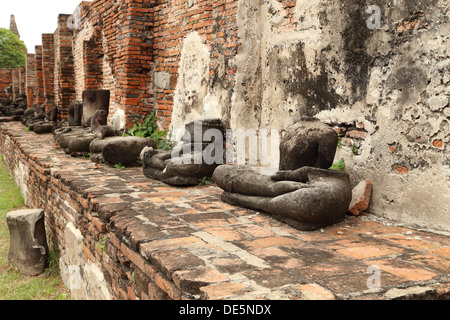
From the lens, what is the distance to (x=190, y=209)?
3340 mm

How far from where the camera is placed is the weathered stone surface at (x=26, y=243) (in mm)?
4836

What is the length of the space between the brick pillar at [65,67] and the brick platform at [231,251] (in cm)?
816

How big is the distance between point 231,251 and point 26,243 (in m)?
3.52

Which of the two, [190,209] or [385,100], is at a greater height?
[385,100]

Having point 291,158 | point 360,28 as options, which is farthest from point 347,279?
point 360,28

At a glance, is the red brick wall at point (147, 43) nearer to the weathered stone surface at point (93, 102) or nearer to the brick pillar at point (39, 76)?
the weathered stone surface at point (93, 102)

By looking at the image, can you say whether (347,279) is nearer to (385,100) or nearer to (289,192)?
(289,192)

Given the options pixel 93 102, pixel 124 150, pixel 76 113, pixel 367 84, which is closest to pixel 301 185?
pixel 367 84

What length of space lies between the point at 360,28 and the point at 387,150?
3.30 ft

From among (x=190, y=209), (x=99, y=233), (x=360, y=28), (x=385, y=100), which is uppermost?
(x=360, y=28)

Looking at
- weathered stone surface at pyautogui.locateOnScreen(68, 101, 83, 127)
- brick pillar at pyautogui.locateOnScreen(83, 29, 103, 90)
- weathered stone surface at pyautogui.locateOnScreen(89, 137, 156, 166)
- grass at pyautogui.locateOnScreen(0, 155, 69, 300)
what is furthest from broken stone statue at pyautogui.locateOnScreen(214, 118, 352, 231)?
brick pillar at pyautogui.locateOnScreen(83, 29, 103, 90)

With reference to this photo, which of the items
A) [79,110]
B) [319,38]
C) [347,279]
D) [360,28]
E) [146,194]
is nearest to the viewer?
[347,279]

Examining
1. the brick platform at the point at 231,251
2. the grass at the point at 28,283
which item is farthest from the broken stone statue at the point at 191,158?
the grass at the point at 28,283

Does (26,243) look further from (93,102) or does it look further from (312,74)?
(312,74)
